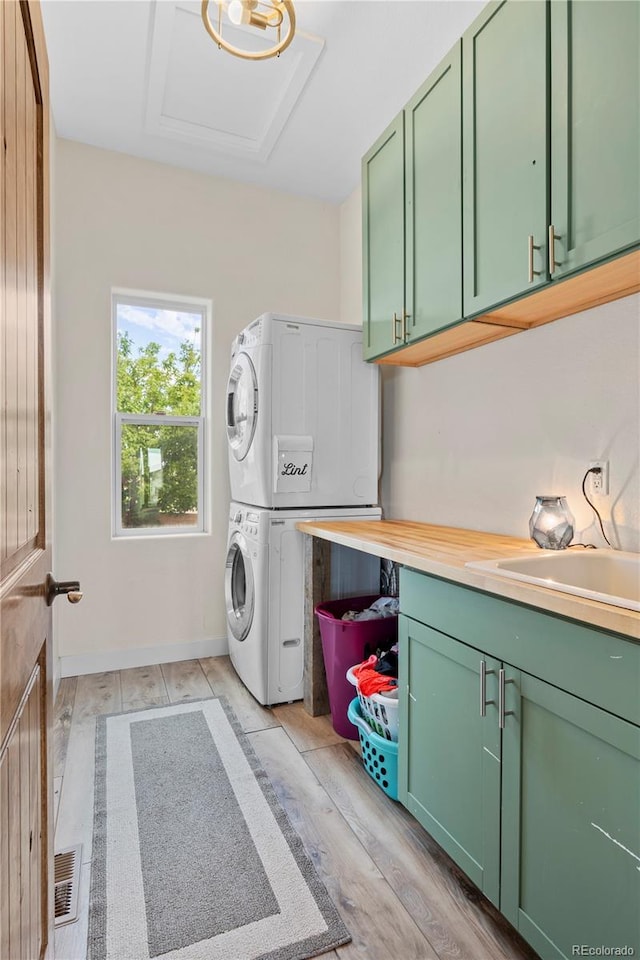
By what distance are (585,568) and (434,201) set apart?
1405 mm

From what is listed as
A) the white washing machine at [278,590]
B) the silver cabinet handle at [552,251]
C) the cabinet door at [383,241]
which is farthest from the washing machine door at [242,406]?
the silver cabinet handle at [552,251]

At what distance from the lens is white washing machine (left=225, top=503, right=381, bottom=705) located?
239cm

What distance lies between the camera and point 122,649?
2.90 metres

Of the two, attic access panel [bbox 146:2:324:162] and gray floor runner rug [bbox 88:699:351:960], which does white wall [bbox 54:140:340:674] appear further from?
gray floor runner rug [bbox 88:699:351:960]

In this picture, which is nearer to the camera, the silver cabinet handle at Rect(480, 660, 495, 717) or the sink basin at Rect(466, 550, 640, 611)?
the silver cabinet handle at Rect(480, 660, 495, 717)

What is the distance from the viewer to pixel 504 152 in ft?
5.03

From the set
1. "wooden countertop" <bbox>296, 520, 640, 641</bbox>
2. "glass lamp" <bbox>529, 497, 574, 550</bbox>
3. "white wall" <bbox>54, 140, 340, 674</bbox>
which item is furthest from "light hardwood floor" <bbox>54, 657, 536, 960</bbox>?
"glass lamp" <bbox>529, 497, 574, 550</bbox>

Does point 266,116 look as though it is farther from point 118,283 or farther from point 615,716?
point 615,716

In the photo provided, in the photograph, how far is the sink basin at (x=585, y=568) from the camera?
133 cm

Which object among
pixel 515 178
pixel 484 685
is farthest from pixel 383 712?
pixel 515 178

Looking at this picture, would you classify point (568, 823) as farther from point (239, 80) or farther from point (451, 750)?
point (239, 80)

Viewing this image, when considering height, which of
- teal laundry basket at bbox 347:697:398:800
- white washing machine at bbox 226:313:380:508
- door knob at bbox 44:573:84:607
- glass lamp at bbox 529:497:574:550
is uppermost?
white washing machine at bbox 226:313:380:508

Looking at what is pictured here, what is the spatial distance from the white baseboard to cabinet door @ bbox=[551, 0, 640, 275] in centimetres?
270

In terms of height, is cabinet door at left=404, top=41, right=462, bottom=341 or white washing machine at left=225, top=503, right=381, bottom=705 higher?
cabinet door at left=404, top=41, right=462, bottom=341
